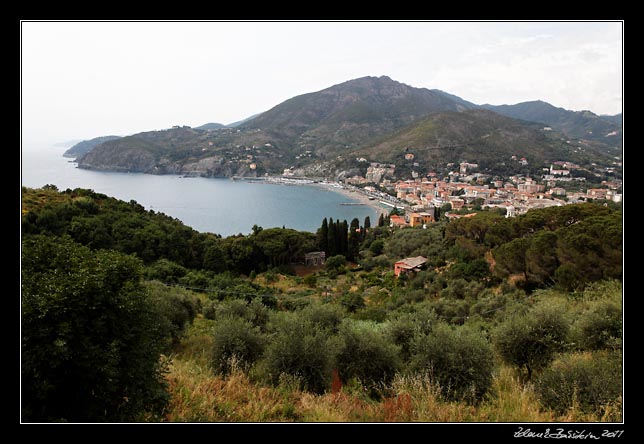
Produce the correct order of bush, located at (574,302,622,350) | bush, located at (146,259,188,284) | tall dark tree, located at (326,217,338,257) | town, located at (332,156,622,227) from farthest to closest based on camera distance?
town, located at (332,156,622,227) < tall dark tree, located at (326,217,338,257) < bush, located at (146,259,188,284) < bush, located at (574,302,622,350)

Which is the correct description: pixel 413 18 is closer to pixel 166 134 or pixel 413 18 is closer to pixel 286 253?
pixel 286 253

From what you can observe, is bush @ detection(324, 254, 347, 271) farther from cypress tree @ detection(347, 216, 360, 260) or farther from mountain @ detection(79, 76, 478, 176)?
mountain @ detection(79, 76, 478, 176)

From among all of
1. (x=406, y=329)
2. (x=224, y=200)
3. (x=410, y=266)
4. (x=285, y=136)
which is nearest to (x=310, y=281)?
(x=410, y=266)

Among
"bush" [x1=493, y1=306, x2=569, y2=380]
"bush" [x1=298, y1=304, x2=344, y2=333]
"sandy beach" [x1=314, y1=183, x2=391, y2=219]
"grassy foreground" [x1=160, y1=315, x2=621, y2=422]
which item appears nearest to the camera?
"grassy foreground" [x1=160, y1=315, x2=621, y2=422]

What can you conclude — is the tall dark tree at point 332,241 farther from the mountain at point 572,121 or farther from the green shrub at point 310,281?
the mountain at point 572,121

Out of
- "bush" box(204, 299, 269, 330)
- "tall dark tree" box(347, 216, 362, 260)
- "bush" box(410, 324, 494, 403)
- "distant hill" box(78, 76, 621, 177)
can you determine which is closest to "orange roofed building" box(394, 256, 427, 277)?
"tall dark tree" box(347, 216, 362, 260)

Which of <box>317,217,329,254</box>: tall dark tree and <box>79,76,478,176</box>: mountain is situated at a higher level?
<box>79,76,478,176</box>: mountain

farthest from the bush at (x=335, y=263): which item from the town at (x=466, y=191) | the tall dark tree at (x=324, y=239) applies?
the town at (x=466, y=191)
